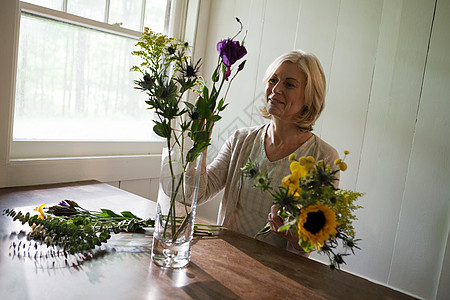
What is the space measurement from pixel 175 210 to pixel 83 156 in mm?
1273

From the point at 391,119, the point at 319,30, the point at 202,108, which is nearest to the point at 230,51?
the point at 202,108

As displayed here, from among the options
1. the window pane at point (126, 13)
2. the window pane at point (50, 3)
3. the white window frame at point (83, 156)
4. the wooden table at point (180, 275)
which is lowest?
the wooden table at point (180, 275)

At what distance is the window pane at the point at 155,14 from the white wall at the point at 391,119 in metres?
0.76

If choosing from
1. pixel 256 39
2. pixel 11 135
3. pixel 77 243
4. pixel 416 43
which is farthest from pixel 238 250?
pixel 256 39

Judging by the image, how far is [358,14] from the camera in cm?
220

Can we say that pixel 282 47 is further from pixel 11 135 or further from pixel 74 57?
pixel 11 135

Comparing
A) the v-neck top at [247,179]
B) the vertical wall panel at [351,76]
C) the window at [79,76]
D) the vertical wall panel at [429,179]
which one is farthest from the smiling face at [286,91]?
the window at [79,76]

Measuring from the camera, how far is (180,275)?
109 centimetres

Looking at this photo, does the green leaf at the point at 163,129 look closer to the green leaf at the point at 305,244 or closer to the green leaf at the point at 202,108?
the green leaf at the point at 202,108

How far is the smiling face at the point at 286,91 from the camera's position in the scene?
1785 millimetres

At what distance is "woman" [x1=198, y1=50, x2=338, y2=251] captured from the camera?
1.79 meters

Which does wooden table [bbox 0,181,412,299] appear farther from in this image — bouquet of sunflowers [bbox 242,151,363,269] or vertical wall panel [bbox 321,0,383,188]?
vertical wall panel [bbox 321,0,383,188]

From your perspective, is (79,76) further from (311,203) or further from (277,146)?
(311,203)

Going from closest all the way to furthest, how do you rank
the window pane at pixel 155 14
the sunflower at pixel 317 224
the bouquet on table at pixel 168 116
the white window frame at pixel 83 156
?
the sunflower at pixel 317 224 → the bouquet on table at pixel 168 116 → the white window frame at pixel 83 156 → the window pane at pixel 155 14
